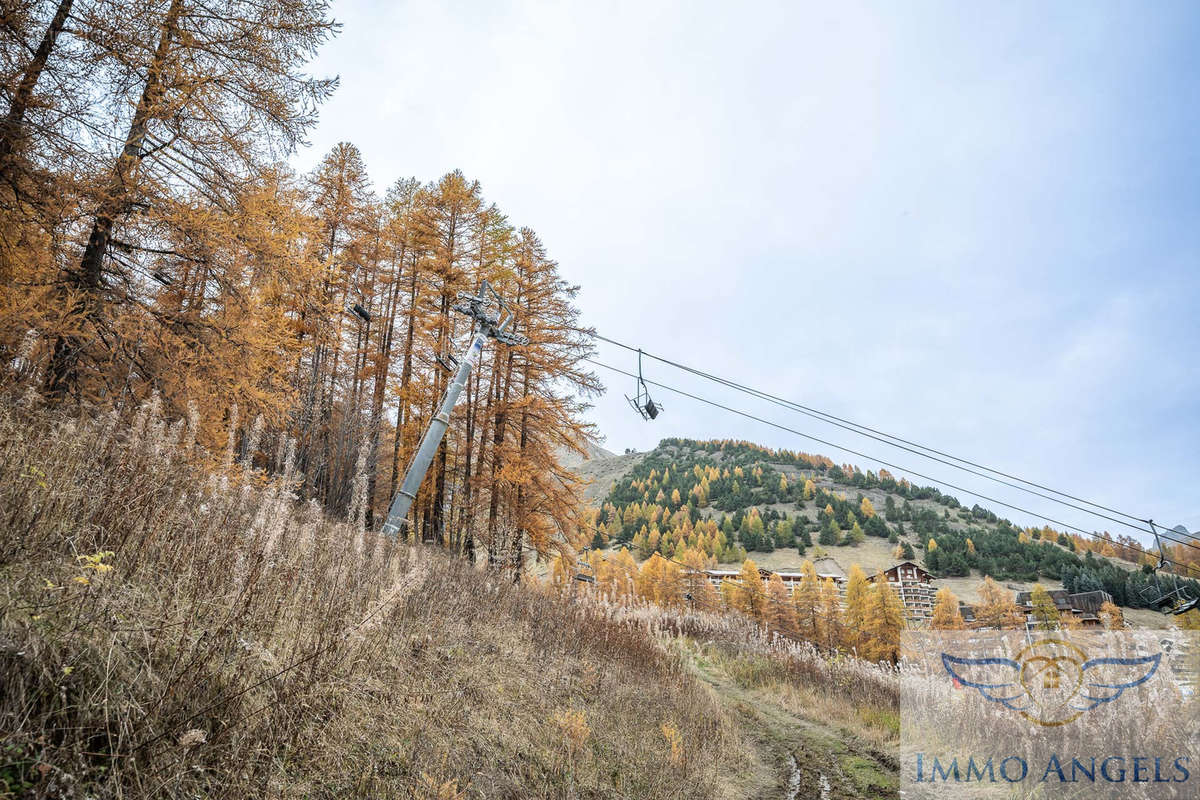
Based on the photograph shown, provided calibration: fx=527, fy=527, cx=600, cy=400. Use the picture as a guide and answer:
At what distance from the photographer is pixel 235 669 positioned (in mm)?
2684

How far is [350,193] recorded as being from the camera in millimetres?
19234

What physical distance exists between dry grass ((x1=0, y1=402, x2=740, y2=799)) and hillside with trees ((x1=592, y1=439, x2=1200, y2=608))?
156ft

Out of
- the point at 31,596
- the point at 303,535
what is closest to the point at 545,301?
the point at 303,535

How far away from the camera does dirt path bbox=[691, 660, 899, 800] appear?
18.4 feet

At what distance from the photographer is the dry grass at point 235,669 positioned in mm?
2025

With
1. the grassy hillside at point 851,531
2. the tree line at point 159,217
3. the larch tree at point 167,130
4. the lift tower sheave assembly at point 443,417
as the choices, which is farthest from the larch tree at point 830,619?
the larch tree at point 167,130

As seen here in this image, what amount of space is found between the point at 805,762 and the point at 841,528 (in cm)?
11942

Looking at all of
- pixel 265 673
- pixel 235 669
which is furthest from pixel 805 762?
pixel 235 669

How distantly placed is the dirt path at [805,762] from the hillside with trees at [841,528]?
43409 millimetres

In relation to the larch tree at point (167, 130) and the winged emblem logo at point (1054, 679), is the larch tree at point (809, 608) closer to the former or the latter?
the winged emblem logo at point (1054, 679)

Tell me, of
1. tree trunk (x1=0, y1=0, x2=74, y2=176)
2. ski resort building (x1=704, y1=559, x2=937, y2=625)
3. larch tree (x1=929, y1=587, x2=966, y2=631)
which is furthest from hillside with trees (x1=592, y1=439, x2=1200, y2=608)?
tree trunk (x1=0, y1=0, x2=74, y2=176)

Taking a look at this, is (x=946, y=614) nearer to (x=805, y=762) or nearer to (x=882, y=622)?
(x=882, y=622)

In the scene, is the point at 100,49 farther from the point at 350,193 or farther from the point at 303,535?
the point at 350,193

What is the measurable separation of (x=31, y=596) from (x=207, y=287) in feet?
25.6
